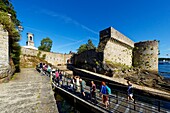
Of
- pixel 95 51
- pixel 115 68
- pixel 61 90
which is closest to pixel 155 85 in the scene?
pixel 115 68

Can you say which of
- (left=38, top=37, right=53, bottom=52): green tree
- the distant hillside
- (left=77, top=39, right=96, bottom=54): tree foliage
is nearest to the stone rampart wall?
the distant hillside

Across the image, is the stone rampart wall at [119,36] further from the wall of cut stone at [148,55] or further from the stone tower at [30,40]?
the stone tower at [30,40]

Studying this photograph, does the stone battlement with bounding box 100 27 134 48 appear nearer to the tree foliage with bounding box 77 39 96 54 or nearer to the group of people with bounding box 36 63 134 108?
the group of people with bounding box 36 63 134 108

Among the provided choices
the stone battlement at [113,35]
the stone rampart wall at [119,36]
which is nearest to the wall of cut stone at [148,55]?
the stone rampart wall at [119,36]

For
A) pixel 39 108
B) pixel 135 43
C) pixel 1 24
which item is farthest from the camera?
pixel 135 43

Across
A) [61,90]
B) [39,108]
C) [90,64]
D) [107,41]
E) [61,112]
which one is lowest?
[61,112]

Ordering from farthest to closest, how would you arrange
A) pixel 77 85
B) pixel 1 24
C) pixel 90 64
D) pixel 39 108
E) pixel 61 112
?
pixel 90 64
pixel 1 24
pixel 77 85
pixel 61 112
pixel 39 108

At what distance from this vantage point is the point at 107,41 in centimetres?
1775

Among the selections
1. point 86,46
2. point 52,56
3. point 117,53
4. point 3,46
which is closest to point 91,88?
point 3,46

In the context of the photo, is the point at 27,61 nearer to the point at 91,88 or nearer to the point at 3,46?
the point at 3,46

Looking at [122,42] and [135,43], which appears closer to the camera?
[122,42]

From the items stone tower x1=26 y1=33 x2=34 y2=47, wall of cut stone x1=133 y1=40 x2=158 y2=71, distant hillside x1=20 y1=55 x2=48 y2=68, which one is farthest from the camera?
stone tower x1=26 y1=33 x2=34 y2=47

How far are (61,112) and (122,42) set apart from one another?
17334 mm

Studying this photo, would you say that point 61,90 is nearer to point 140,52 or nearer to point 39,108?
point 39,108
